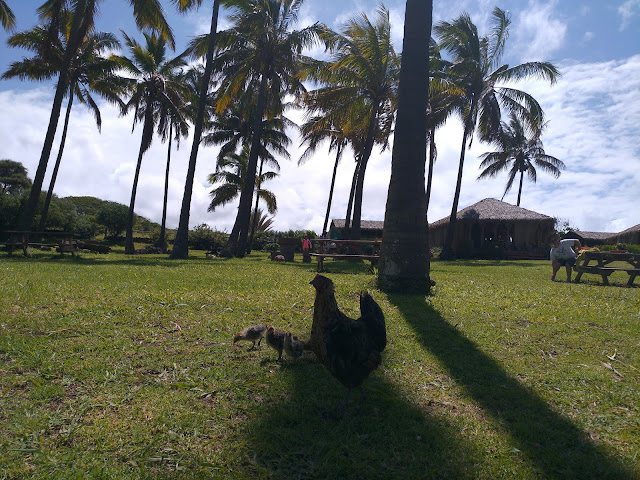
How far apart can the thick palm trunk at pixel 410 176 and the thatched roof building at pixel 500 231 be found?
20448mm

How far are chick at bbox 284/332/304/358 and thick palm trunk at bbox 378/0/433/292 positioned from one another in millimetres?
4000

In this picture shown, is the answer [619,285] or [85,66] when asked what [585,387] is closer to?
[619,285]

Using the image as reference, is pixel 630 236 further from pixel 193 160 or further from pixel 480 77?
pixel 193 160

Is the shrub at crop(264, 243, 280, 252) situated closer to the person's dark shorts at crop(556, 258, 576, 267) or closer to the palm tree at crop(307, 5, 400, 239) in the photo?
the palm tree at crop(307, 5, 400, 239)

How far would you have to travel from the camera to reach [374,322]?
3248mm

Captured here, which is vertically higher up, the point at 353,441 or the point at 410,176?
the point at 410,176

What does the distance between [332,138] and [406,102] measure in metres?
21.5

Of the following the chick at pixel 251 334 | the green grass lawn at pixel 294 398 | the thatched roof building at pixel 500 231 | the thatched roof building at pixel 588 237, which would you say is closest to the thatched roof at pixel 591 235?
the thatched roof building at pixel 588 237

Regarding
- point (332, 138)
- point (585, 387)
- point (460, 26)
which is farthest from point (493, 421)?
point (332, 138)

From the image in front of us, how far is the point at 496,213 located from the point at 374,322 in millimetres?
29082

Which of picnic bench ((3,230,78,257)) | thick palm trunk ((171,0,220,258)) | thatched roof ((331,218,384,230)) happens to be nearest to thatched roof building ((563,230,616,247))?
thatched roof ((331,218,384,230))

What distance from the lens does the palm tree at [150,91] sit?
2352 cm

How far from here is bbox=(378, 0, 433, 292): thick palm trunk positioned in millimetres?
7641

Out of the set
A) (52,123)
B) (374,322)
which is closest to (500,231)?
(52,123)
